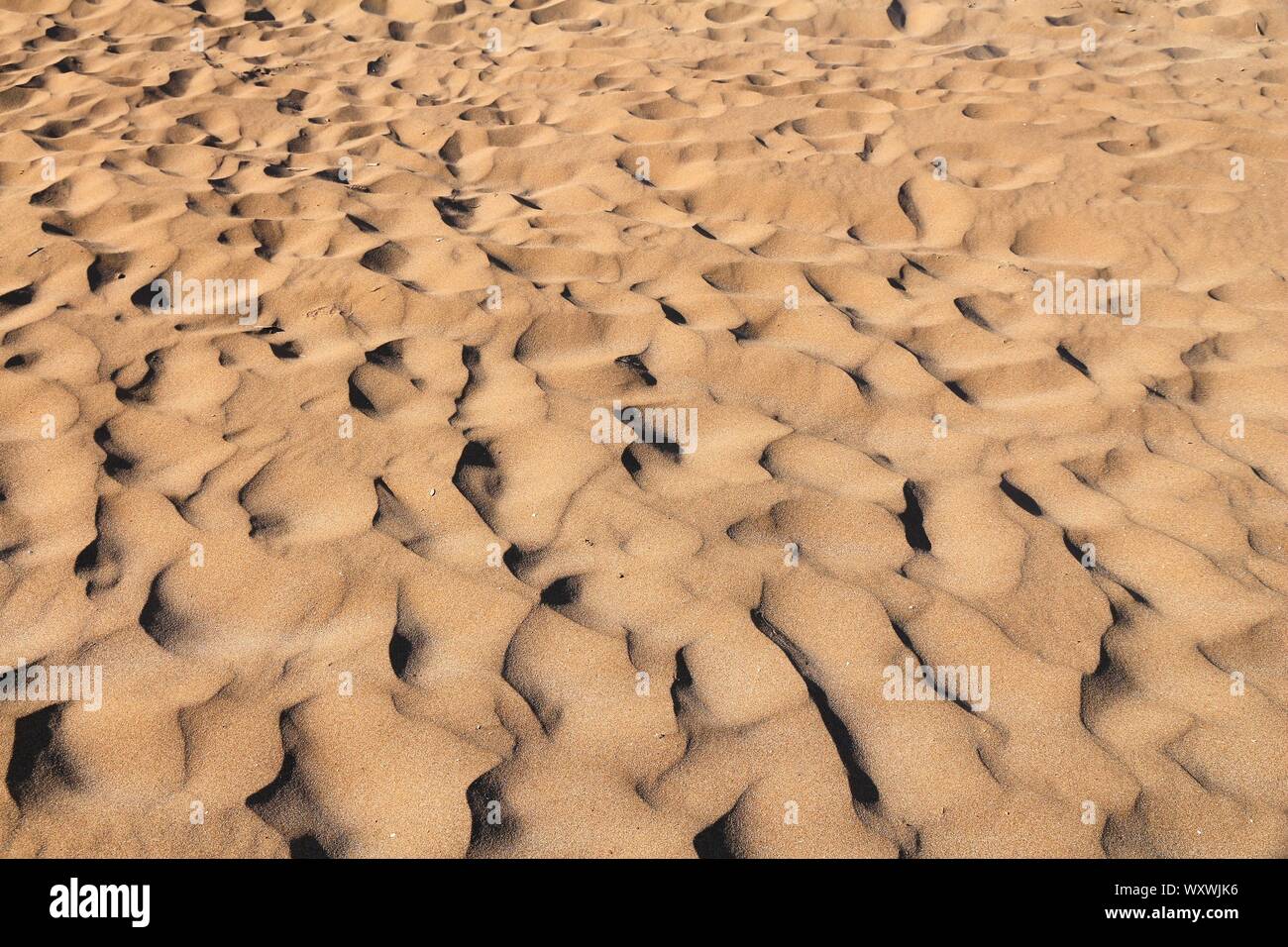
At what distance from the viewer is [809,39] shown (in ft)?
19.4

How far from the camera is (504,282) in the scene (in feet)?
11.6

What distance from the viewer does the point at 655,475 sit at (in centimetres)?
266

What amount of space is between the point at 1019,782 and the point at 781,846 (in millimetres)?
469

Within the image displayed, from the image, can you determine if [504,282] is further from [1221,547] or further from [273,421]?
[1221,547]

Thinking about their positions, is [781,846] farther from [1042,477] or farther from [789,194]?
[789,194]

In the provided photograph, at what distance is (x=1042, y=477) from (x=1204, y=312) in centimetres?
120

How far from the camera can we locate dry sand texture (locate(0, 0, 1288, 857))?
1935mm

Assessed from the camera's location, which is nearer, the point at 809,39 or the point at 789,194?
the point at 789,194

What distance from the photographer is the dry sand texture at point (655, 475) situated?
1935mm
